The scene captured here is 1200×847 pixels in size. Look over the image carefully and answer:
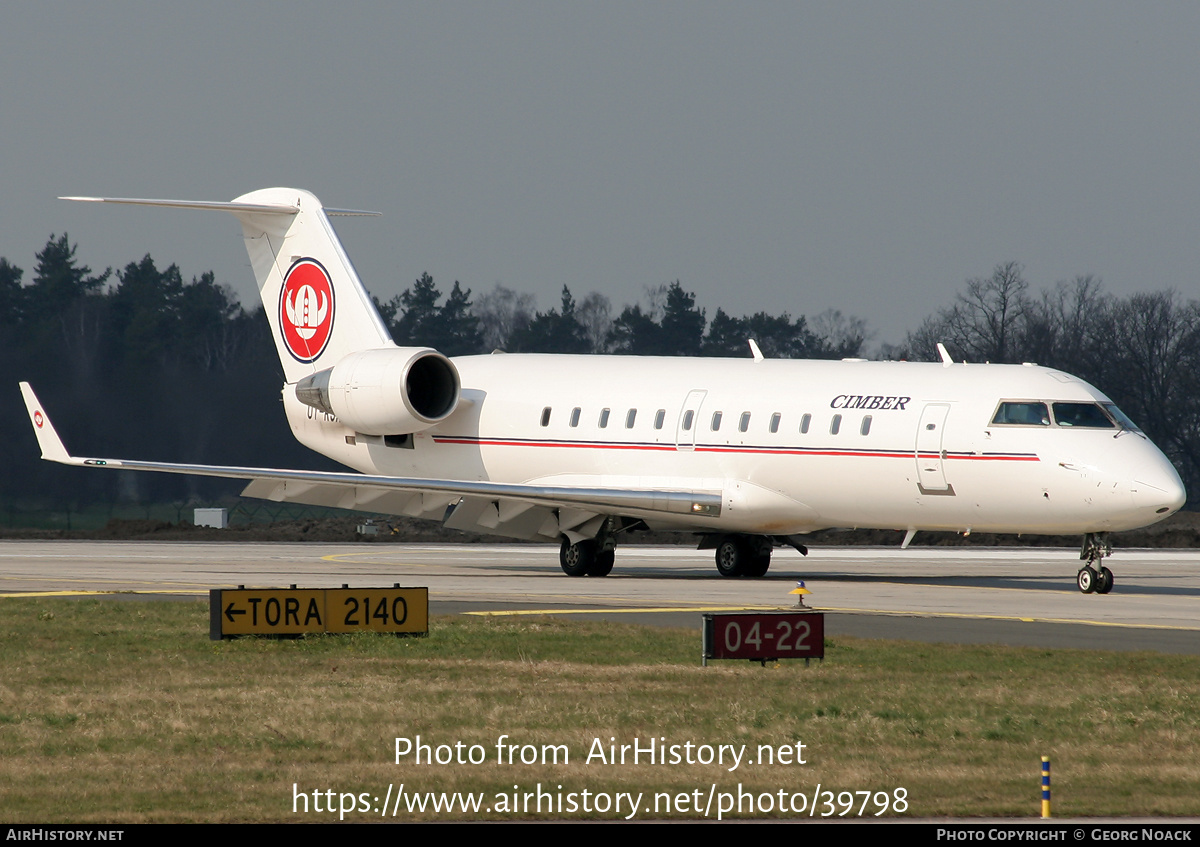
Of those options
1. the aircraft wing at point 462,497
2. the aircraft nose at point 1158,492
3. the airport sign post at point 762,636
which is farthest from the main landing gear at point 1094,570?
the airport sign post at point 762,636

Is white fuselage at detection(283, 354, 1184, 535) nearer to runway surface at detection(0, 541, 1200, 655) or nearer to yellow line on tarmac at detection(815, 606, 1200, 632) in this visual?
runway surface at detection(0, 541, 1200, 655)

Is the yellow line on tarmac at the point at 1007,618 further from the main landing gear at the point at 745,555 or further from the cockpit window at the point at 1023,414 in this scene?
the main landing gear at the point at 745,555

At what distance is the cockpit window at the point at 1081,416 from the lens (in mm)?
24172

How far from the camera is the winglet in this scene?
2722cm

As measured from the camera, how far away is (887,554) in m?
38.1

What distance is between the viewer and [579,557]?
2825cm

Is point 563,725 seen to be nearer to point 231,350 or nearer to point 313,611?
point 313,611

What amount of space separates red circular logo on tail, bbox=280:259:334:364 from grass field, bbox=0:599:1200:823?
15.7 meters

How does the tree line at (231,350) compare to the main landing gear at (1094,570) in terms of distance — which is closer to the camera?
the main landing gear at (1094,570)

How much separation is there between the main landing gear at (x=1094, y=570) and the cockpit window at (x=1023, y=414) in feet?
6.17

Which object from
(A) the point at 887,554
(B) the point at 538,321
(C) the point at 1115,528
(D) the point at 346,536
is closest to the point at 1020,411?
(C) the point at 1115,528

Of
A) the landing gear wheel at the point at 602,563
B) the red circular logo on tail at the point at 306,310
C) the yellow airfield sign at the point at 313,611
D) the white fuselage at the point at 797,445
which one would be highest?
the red circular logo on tail at the point at 306,310

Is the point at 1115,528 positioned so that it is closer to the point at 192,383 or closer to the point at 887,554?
the point at 887,554

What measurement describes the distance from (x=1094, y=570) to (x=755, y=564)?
6143 mm
